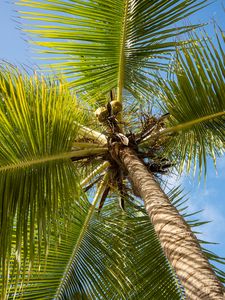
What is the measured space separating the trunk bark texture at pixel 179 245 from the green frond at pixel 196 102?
2.91ft

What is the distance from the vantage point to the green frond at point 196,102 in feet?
13.3

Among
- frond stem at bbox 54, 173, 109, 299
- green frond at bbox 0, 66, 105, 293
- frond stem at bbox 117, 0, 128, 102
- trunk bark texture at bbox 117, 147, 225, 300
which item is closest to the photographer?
trunk bark texture at bbox 117, 147, 225, 300

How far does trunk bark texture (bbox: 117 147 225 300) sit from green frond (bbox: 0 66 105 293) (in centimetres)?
57

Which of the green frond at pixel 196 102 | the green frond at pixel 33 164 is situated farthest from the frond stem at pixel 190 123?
the green frond at pixel 33 164

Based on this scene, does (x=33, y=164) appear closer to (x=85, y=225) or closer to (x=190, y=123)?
(x=85, y=225)

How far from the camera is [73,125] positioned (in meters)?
3.75

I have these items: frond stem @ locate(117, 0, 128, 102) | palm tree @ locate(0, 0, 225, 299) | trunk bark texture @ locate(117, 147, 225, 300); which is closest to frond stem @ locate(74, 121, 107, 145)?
palm tree @ locate(0, 0, 225, 299)

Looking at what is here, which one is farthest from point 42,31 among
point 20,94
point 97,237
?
point 97,237

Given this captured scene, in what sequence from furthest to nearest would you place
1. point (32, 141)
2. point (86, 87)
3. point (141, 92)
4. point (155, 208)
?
point (141, 92)
point (86, 87)
point (32, 141)
point (155, 208)

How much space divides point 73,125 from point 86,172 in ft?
2.74

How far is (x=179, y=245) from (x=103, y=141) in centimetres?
196

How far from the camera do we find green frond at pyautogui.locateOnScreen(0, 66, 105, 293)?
306cm

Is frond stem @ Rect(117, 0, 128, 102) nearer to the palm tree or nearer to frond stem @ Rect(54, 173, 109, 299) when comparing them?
the palm tree

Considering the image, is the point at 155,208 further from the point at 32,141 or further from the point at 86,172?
the point at 86,172
